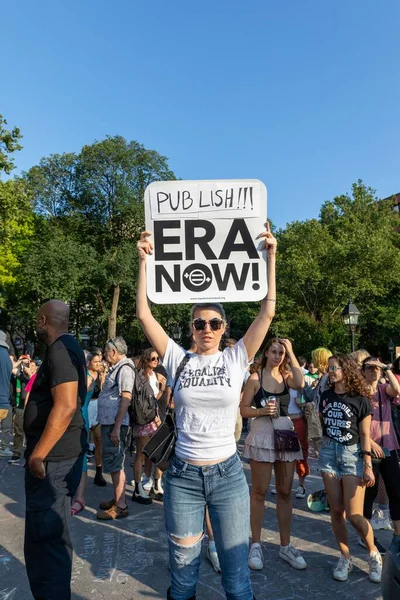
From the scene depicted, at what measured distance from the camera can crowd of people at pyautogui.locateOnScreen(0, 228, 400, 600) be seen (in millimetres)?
2484

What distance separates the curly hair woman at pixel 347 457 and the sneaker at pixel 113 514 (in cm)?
238

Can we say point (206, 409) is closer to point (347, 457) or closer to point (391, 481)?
point (347, 457)

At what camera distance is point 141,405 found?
237 inches

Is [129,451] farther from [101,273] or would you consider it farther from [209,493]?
[101,273]

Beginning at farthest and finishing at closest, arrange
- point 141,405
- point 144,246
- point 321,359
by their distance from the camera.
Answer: point 321,359 < point 141,405 < point 144,246

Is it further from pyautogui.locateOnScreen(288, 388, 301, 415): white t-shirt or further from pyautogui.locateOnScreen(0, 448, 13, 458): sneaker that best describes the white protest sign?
pyautogui.locateOnScreen(0, 448, 13, 458): sneaker

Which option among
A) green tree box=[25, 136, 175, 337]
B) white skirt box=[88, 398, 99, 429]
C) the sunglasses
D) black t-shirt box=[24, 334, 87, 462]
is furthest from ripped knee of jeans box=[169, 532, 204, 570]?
green tree box=[25, 136, 175, 337]

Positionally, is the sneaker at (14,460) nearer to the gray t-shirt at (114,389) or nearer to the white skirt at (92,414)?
the white skirt at (92,414)

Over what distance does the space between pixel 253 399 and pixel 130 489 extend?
3.18 meters

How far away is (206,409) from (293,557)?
229 cm

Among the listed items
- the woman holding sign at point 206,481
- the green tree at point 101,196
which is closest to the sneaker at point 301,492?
the woman holding sign at point 206,481

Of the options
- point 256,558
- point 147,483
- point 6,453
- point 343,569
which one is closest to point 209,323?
point 256,558

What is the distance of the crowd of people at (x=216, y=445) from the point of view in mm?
2484

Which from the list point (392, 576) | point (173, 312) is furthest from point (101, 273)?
point (392, 576)
